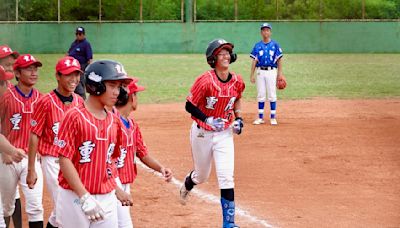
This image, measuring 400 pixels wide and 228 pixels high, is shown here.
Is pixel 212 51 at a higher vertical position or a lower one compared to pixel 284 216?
higher

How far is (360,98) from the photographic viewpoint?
21.9 meters

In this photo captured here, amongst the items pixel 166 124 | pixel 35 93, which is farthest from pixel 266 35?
pixel 35 93

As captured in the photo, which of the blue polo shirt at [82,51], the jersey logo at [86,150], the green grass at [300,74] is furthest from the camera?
the green grass at [300,74]

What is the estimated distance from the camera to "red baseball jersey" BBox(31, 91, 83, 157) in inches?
273

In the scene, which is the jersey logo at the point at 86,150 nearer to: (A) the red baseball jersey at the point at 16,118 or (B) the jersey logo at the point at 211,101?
(A) the red baseball jersey at the point at 16,118

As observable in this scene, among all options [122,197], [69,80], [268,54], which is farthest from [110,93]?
[268,54]

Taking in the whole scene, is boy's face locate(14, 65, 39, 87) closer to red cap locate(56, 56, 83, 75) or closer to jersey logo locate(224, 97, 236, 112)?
red cap locate(56, 56, 83, 75)

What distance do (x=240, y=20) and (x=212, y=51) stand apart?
1520 inches

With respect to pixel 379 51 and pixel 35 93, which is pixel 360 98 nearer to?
pixel 35 93

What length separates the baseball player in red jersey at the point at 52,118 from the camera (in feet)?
22.3

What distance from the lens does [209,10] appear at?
165ft

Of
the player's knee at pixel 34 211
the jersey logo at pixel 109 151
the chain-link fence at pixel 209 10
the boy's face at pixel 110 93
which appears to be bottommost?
the player's knee at pixel 34 211

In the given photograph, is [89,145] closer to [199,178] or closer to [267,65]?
[199,178]

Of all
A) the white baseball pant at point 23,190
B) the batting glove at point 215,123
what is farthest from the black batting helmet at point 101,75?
the batting glove at point 215,123
